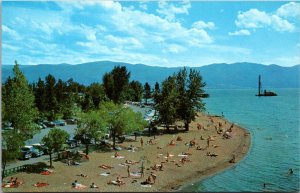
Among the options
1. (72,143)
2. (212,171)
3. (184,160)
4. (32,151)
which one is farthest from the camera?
(72,143)

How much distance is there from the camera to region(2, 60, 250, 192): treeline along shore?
37.8 metres

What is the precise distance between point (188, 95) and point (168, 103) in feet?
19.1

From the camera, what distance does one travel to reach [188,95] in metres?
76.0

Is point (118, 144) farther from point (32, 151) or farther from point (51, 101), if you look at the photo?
point (51, 101)

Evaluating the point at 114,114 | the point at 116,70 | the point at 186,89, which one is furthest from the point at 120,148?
the point at 116,70

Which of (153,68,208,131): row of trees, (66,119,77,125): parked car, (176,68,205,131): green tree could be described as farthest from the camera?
(66,119,77,125): parked car

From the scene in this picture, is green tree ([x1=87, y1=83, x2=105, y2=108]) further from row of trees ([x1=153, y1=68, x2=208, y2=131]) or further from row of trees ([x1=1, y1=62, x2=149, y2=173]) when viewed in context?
row of trees ([x1=153, y1=68, x2=208, y2=131])

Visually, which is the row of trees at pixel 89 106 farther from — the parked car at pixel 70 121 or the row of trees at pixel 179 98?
the parked car at pixel 70 121

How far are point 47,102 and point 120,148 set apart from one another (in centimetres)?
3207

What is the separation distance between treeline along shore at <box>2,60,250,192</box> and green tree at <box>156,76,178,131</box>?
18 centimetres

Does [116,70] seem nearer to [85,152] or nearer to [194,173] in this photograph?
[85,152]

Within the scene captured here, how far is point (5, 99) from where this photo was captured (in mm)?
47625

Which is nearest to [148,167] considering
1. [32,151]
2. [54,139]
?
[54,139]

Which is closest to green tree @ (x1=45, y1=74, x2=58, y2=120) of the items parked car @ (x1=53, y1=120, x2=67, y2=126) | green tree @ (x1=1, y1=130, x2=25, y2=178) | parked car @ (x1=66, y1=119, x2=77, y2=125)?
parked car @ (x1=53, y1=120, x2=67, y2=126)
